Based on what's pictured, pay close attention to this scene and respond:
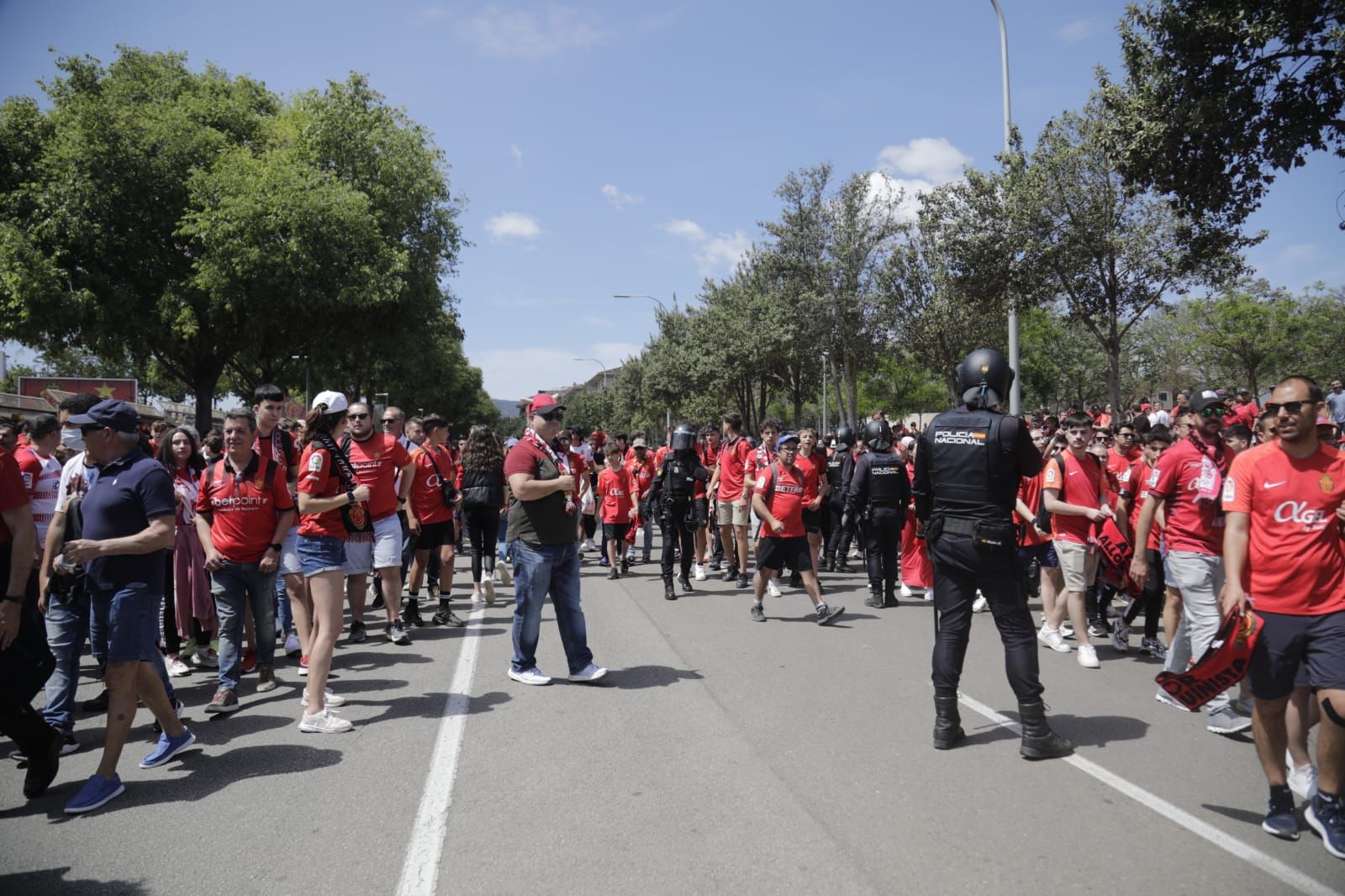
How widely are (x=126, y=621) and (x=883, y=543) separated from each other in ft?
24.4

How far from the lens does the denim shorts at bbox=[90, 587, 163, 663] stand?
4238 mm

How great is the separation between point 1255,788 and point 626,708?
353 cm

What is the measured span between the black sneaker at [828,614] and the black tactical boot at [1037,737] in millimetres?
3633

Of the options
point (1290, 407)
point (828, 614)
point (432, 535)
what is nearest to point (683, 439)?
point (828, 614)

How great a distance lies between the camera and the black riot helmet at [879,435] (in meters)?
9.62

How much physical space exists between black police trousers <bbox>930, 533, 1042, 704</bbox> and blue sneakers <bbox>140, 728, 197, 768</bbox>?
4.29 meters

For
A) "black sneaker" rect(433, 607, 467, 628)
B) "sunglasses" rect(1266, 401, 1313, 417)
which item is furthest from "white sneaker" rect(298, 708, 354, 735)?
"sunglasses" rect(1266, 401, 1313, 417)

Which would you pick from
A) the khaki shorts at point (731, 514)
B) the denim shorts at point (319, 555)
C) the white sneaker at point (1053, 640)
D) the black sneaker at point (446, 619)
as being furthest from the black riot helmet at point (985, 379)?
the khaki shorts at point (731, 514)

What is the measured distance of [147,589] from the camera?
438 cm

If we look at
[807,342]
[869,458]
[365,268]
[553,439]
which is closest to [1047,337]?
[807,342]

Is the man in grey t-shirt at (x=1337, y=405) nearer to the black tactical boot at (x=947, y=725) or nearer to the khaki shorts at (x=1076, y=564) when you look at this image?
the khaki shorts at (x=1076, y=564)

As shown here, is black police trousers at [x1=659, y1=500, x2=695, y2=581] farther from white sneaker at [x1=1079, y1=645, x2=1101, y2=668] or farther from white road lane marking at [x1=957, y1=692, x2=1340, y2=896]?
white road lane marking at [x1=957, y1=692, x2=1340, y2=896]

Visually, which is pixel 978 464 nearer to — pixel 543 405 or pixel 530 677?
pixel 543 405

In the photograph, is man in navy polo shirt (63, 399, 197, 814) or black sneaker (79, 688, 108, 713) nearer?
man in navy polo shirt (63, 399, 197, 814)
